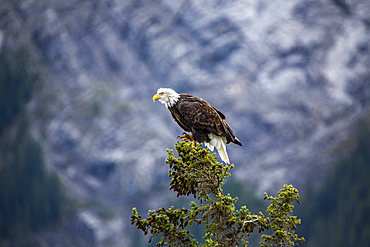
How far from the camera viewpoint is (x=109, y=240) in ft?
71.7

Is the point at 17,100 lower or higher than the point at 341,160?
higher

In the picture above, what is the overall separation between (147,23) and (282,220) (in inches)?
1094

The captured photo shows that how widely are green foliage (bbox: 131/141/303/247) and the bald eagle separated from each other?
129 cm

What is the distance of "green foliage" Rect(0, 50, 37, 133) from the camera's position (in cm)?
2838

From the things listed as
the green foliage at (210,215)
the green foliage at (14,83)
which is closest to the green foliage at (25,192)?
the green foliage at (14,83)

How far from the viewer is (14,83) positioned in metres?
29.8

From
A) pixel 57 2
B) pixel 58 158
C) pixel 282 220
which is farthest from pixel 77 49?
pixel 282 220

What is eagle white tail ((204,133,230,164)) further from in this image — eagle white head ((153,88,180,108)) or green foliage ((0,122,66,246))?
green foliage ((0,122,66,246))

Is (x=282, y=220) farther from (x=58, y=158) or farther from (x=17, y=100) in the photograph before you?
(x=17, y=100)

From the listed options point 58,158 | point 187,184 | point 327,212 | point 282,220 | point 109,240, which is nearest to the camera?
point 282,220

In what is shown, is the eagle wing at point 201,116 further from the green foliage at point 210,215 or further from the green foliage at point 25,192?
the green foliage at point 25,192

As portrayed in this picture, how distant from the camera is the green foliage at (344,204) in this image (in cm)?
1930

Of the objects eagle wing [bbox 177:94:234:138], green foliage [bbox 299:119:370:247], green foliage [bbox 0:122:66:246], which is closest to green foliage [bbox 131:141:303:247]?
eagle wing [bbox 177:94:234:138]

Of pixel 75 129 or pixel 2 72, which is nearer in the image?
pixel 75 129
